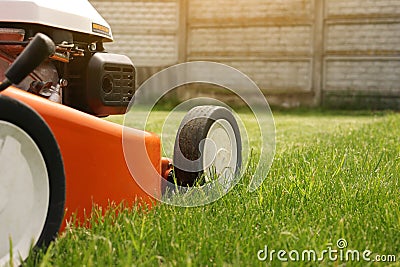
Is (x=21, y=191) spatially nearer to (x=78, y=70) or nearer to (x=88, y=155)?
(x=88, y=155)

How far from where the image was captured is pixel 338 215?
180 centimetres

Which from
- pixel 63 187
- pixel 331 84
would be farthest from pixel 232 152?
pixel 331 84

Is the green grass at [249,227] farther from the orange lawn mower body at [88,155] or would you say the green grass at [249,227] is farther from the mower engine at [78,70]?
the mower engine at [78,70]

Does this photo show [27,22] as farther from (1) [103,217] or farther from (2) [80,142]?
(1) [103,217]

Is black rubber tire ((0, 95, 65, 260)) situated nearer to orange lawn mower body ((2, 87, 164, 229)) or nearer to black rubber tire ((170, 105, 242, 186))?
orange lawn mower body ((2, 87, 164, 229))

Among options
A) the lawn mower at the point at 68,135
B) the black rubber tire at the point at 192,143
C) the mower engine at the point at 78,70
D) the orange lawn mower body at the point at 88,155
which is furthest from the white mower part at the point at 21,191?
the black rubber tire at the point at 192,143

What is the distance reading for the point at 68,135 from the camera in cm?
158

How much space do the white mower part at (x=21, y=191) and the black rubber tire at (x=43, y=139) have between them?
0.01m

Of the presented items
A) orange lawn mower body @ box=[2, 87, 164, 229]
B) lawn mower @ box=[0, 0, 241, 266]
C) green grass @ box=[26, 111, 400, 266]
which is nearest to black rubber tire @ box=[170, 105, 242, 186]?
lawn mower @ box=[0, 0, 241, 266]

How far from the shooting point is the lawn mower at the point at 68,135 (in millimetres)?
1351

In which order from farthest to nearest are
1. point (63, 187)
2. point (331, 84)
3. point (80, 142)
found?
1. point (331, 84)
2. point (80, 142)
3. point (63, 187)

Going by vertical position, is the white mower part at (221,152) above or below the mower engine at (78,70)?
below

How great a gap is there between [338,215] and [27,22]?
38.4 inches

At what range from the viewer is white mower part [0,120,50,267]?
135 cm
